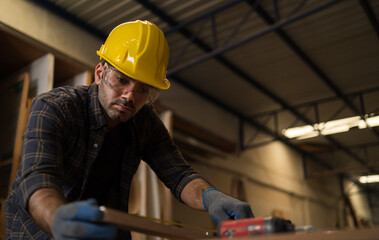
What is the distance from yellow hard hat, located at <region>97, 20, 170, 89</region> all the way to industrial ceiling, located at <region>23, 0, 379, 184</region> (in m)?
3.86

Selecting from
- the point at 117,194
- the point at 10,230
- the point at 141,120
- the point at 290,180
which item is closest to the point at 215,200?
the point at 117,194

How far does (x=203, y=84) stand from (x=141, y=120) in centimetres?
653

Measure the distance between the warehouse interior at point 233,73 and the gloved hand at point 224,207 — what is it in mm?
1696

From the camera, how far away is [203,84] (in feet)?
28.4

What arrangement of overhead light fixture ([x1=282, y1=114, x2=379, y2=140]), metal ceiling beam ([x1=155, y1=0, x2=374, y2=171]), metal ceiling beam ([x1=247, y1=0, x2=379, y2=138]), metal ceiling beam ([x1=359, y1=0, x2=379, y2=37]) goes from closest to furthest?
metal ceiling beam ([x1=155, y1=0, x2=374, y2=171]) < metal ceiling beam ([x1=359, y1=0, x2=379, y2=37]) < metal ceiling beam ([x1=247, y1=0, x2=379, y2=138]) < overhead light fixture ([x1=282, y1=114, x2=379, y2=140])

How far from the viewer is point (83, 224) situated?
1079mm

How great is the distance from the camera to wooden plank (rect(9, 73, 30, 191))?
3.37m

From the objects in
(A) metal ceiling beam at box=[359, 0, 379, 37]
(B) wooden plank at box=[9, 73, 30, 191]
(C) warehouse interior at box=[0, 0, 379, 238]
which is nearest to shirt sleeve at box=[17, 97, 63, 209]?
(B) wooden plank at box=[9, 73, 30, 191]

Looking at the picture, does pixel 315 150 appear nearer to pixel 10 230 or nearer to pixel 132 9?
pixel 132 9

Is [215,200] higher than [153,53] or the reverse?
the reverse

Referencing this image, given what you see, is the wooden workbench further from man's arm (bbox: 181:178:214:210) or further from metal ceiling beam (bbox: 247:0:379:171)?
metal ceiling beam (bbox: 247:0:379:171)

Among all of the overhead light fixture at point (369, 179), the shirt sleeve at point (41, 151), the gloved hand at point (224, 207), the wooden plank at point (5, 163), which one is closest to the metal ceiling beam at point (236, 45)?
the wooden plank at point (5, 163)

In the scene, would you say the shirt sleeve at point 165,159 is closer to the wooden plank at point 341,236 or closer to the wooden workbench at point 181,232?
the wooden workbench at point 181,232

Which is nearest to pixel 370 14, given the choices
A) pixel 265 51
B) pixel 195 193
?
pixel 265 51
